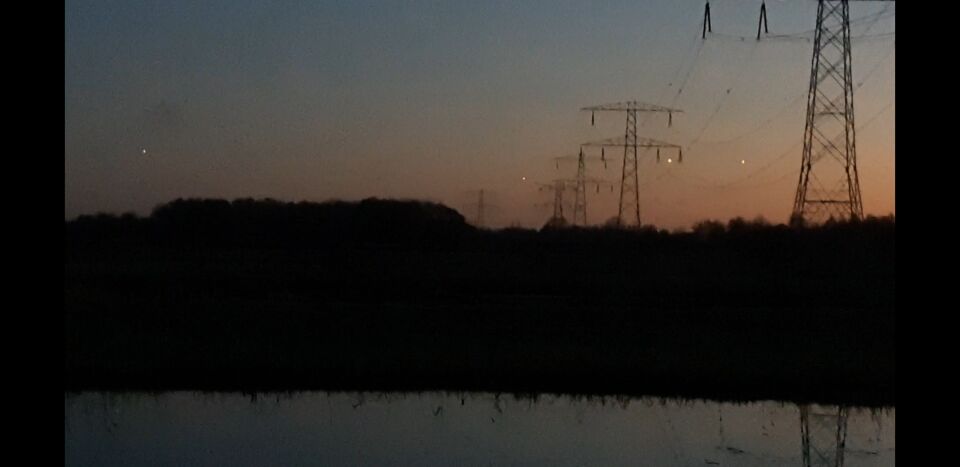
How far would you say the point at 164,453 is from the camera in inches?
405

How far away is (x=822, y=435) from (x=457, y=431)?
4.10 metres

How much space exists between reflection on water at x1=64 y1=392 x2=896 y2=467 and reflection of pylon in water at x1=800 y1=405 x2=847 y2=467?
0.02m

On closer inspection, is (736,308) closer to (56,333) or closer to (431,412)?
(431,412)

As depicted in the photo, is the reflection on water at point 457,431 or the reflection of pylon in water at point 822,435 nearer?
the reflection on water at point 457,431

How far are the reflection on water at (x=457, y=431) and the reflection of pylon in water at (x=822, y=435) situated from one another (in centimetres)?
2

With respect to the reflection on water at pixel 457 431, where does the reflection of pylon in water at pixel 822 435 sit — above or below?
below

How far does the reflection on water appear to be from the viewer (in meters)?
10.3

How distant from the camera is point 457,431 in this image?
11.8m

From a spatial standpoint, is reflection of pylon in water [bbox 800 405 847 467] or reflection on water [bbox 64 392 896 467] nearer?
reflection on water [bbox 64 392 896 467]

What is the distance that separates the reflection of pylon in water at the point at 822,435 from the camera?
34.3 feet

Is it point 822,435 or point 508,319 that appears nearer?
point 822,435

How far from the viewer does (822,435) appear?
11914 millimetres

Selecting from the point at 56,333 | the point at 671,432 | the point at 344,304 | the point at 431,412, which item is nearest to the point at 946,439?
the point at 56,333

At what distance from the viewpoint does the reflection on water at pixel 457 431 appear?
33.8ft
